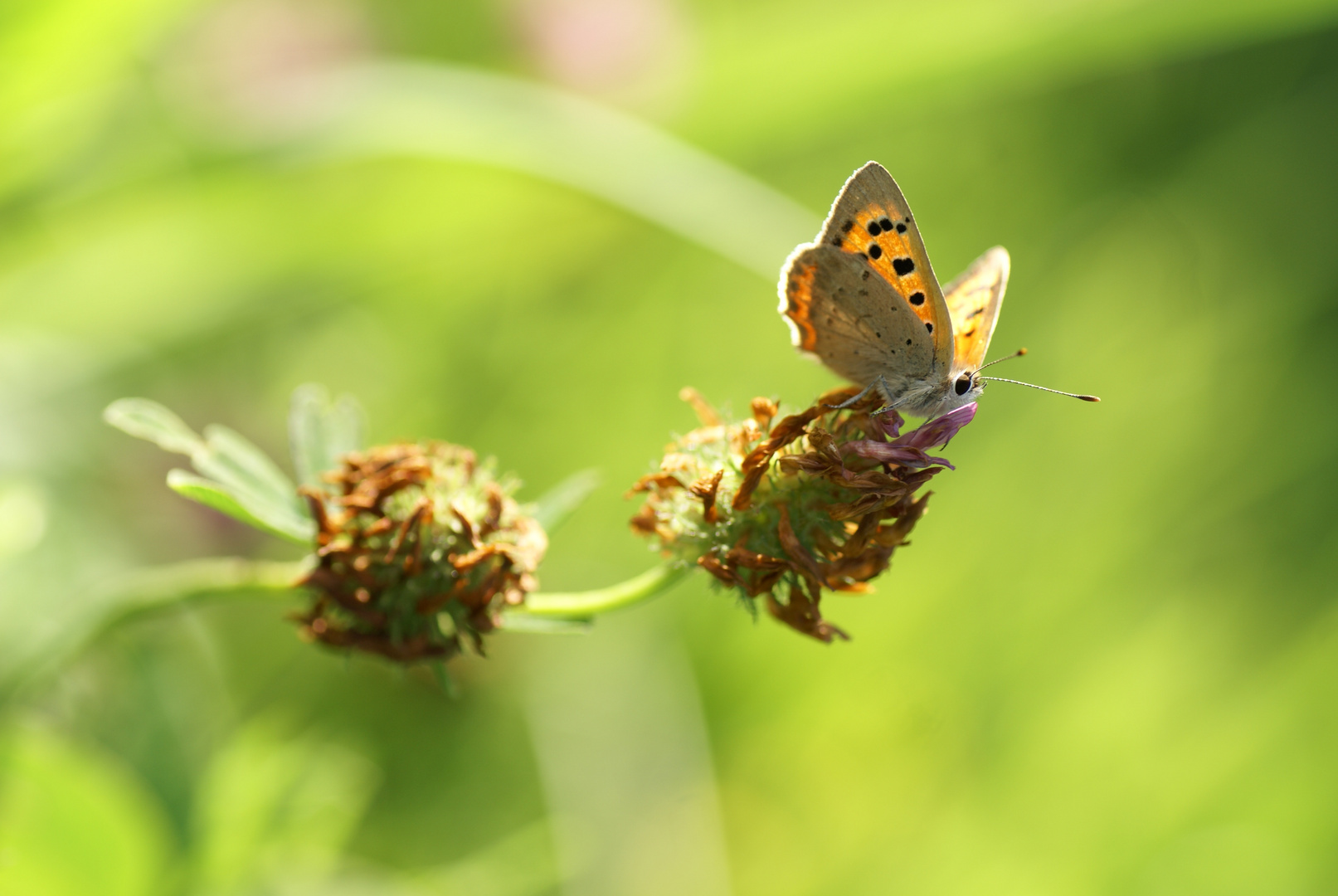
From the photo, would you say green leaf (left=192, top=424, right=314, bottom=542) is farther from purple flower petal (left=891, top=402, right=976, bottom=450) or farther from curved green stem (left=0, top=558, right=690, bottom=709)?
purple flower petal (left=891, top=402, right=976, bottom=450)

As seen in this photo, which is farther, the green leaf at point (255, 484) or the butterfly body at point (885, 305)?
the butterfly body at point (885, 305)

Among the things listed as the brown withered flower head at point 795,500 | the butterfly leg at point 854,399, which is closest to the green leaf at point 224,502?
the brown withered flower head at point 795,500

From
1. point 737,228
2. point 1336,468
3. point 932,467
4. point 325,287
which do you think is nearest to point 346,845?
point 325,287

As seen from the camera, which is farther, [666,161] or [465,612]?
[666,161]

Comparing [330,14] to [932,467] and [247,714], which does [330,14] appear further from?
[932,467]

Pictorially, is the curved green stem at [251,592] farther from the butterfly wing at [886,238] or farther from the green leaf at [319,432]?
the butterfly wing at [886,238]

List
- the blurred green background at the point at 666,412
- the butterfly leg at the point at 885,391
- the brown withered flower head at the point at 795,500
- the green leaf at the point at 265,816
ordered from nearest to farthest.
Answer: the brown withered flower head at the point at 795,500 → the butterfly leg at the point at 885,391 → the green leaf at the point at 265,816 → the blurred green background at the point at 666,412
